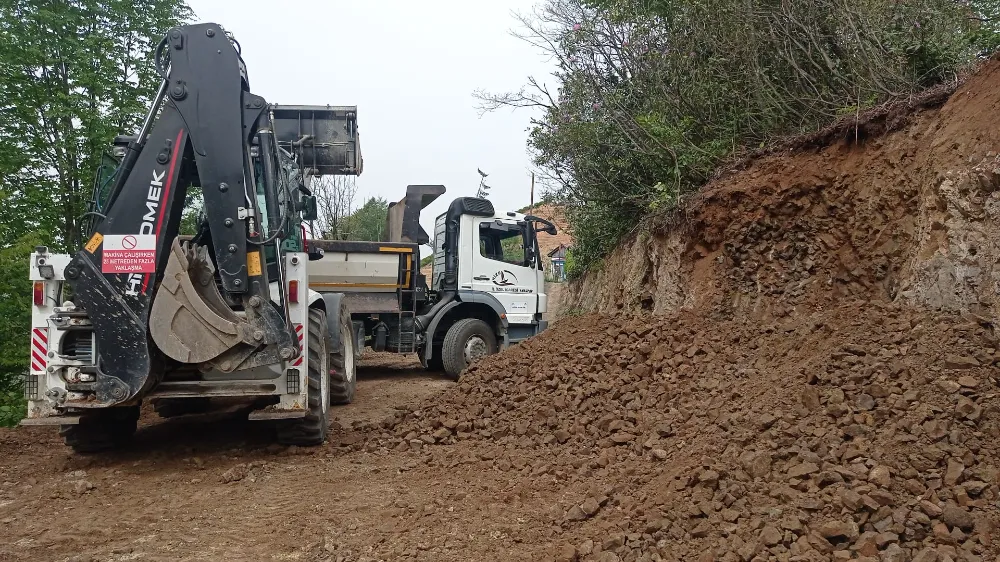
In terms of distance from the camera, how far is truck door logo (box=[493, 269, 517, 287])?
36.3ft

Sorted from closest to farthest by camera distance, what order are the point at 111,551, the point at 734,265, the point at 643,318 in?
the point at 111,551 → the point at 734,265 → the point at 643,318

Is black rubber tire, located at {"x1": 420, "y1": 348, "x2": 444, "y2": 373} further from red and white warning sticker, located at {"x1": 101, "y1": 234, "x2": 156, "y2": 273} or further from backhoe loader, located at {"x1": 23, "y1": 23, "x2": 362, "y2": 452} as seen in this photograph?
red and white warning sticker, located at {"x1": 101, "y1": 234, "x2": 156, "y2": 273}

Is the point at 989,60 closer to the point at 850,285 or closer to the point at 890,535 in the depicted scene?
the point at 850,285

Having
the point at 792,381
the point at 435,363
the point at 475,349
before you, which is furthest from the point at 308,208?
the point at 792,381

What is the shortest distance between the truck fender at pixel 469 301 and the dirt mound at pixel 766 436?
4271 millimetres

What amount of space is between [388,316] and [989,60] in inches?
317

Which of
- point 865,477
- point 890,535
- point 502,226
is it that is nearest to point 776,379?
point 865,477

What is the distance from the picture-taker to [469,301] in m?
10.8

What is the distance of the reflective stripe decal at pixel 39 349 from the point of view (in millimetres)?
4973

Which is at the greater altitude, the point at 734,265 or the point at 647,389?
the point at 734,265

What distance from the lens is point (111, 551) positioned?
3656mm

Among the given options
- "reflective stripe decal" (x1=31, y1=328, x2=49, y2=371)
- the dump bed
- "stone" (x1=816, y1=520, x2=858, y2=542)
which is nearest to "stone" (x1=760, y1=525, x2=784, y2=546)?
"stone" (x1=816, y1=520, x2=858, y2=542)

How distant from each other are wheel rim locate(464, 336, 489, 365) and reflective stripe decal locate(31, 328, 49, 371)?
6.49 metres

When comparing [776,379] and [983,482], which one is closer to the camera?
[983,482]
